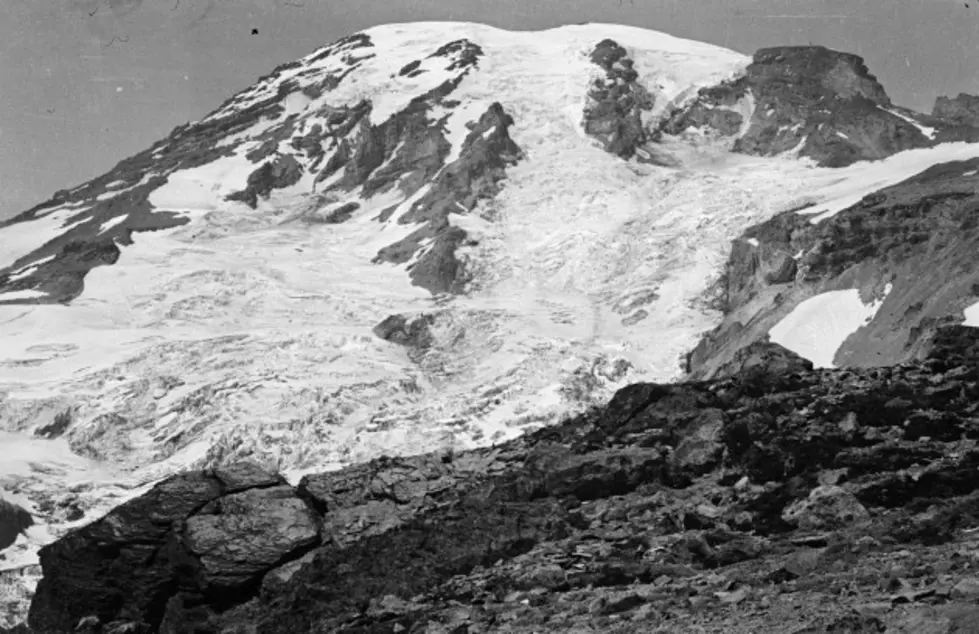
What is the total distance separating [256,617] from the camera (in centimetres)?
1991

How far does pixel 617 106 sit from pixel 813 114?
1717cm

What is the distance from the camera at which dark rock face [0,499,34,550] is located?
6153cm

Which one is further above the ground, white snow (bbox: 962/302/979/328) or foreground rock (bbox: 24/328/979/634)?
foreground rock (bbox: 24/328/979/634)

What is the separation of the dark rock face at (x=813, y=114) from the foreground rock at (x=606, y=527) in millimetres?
86246

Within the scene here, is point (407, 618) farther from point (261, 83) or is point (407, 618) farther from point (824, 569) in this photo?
point (261, 83)

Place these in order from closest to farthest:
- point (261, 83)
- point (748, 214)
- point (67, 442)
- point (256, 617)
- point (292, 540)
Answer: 1. point (256, 617)
2. point (292, 540)
3. point (67, 442)
4. point (748, 214)
5. point (261, 83)

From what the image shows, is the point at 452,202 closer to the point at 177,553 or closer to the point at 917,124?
the point at 917,124

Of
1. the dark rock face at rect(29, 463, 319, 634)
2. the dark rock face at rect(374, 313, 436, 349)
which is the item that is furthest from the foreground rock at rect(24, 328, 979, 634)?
the dark rock face at rect(374, 313, 436, 349)

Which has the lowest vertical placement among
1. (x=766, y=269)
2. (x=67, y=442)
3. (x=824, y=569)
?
(x=67, y=442)

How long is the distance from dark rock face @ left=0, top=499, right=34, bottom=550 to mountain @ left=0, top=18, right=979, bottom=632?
64cm

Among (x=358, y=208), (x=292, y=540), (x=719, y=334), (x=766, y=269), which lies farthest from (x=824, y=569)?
(x=358, y=208)

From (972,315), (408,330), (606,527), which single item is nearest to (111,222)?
(408,330)

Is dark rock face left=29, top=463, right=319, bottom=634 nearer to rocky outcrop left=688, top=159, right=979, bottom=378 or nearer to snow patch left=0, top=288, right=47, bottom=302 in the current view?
rocky outcrop left=688, top=159, right=979, bottom=378

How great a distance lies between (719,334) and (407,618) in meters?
57.7
